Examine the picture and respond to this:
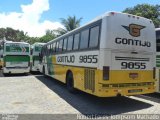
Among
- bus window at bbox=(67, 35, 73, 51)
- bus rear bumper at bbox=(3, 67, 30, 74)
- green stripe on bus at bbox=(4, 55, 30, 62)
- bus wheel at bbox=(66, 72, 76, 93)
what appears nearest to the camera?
bus wheel at bbox=(66, 72, 76, 93)

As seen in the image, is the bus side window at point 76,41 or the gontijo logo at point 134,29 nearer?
the gontijo logo at point 134,29

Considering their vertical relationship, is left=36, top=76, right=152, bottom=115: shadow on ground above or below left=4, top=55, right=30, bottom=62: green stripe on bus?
below

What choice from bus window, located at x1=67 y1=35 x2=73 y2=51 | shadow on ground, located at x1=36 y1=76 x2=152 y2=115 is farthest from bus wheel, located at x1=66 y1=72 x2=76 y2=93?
bus window, located at x1=67 y1=35 x2=73 y2=51

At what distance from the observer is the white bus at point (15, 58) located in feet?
74.9

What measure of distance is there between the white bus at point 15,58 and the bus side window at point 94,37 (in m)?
14.3

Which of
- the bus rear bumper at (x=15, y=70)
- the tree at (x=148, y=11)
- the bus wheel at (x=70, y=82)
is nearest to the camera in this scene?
the bus wheel at (x=70, y=82)

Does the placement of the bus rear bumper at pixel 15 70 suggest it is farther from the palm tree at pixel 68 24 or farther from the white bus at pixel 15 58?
the palm tree at pixel 68 24

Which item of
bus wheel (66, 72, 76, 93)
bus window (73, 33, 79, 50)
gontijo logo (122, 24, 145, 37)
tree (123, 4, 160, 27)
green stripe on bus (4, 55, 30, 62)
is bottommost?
bus wheel (66, 72, 76, 93)

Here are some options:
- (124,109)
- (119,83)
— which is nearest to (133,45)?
(119,83)

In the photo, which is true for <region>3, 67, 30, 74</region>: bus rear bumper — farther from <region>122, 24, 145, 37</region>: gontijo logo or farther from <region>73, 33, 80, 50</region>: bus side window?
<region>122, 24, 145, 37</region>: gontijo logo

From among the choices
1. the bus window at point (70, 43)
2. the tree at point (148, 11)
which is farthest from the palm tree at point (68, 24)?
the bus window at point (70, 43)

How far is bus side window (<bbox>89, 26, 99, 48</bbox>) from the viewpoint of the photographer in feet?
31.3

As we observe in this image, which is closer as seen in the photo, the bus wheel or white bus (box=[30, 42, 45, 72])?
the bus wheel

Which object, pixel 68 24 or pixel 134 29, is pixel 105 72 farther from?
pixel 68 24
